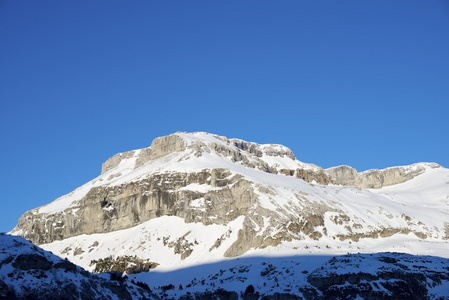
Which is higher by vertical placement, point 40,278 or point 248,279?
point 40,278

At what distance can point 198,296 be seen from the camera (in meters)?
116

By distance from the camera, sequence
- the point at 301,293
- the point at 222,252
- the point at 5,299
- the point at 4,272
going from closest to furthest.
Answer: the point at 5,299 → the point at 4,272 → the point at 301,293 → the point at 222,252

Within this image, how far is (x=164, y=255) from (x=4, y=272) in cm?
11023

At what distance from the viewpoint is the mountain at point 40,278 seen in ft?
252

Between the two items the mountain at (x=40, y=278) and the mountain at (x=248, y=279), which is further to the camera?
the mountain at (x=248, y=279)

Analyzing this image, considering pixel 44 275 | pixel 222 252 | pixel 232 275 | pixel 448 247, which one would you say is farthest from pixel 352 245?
pixel 44 275

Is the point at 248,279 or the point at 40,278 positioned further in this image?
the point at 248,279

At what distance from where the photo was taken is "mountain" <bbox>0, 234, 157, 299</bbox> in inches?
3027

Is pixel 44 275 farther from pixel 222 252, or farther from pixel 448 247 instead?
pixel 448 247

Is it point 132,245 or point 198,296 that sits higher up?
point 132,245

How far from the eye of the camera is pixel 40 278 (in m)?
80.5

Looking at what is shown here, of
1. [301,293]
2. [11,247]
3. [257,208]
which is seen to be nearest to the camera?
[11,247]

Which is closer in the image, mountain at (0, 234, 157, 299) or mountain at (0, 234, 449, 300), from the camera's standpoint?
mountain at (0, 234, 157, 299)

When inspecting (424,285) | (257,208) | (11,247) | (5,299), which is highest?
(257,208)
